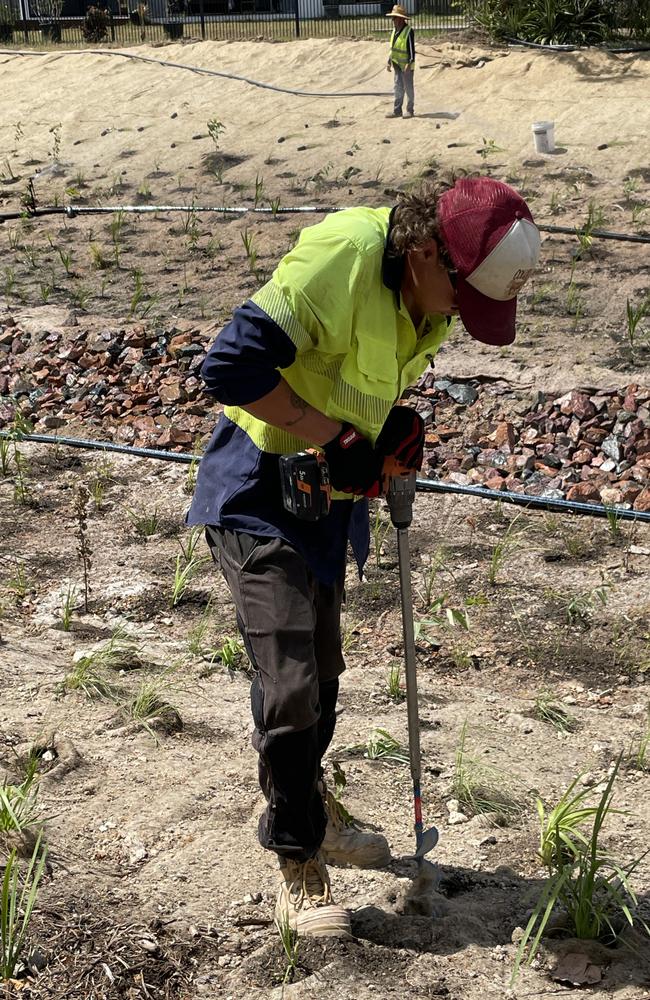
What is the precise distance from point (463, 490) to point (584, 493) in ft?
1.94

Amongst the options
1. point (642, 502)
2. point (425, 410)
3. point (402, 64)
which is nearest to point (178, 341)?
point (425, 410)

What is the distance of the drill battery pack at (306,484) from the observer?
9.20 feet

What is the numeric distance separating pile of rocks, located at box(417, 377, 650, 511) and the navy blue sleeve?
351 cm

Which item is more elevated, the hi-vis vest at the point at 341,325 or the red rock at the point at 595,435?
the hi-vis vest at the point at 341,325

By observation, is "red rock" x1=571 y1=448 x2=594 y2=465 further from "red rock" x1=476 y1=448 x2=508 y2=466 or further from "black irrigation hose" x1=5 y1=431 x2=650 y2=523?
"black irrigation hose" x1=5 y1=431 x2=650 y2=523

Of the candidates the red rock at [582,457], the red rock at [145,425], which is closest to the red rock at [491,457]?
the red rock at [582,457]

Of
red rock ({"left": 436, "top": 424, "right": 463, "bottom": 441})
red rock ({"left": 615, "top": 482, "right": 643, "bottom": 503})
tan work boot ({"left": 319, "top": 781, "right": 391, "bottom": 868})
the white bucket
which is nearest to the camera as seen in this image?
tan work boot ({"left": 319, "top": 781, "right": 391, "bottom": 868})

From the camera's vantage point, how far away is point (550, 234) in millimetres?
9453

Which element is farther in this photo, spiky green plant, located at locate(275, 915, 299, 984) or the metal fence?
the metal fence

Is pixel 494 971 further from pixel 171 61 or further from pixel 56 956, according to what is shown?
pixel 171 61

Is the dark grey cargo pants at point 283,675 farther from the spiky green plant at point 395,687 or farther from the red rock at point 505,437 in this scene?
the red rock at point 505,437

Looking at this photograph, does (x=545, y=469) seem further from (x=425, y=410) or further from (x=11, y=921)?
(x=11, y=921)

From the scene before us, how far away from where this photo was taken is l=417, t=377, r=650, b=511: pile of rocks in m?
6.21

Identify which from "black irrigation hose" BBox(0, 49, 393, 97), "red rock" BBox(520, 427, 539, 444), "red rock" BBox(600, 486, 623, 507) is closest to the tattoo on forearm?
"red rock" BBox(600, 486, 623, 507)
